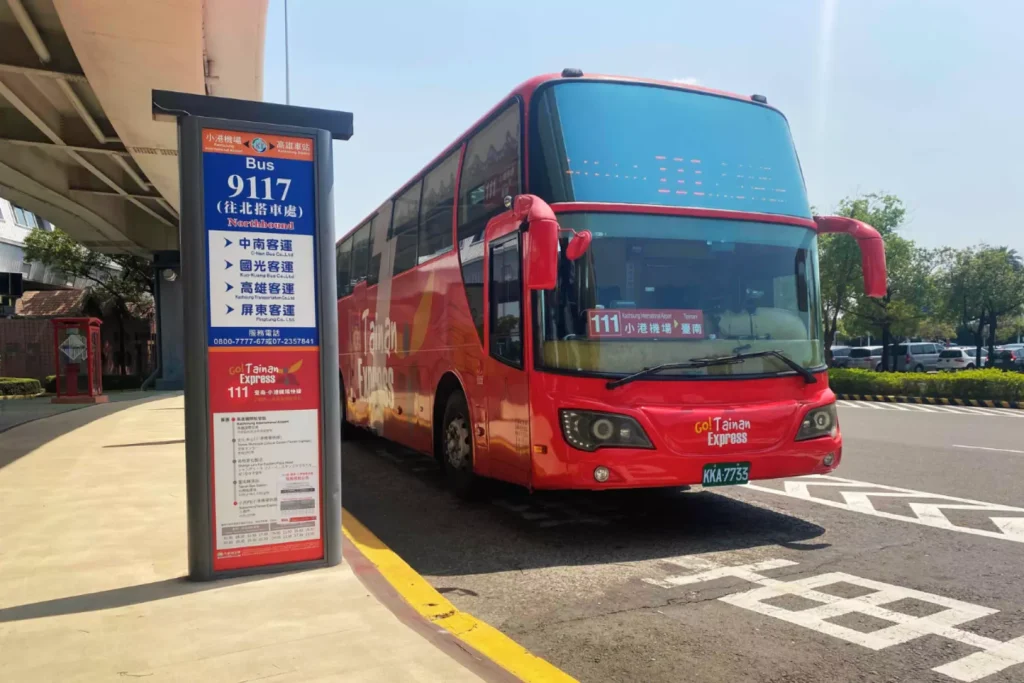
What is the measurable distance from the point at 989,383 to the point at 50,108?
24.9 m

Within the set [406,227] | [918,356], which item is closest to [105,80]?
[406,227]

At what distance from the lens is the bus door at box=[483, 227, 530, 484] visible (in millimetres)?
6613

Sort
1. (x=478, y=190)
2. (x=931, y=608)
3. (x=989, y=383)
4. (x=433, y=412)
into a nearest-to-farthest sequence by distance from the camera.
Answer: (x=931, y=608) < (x=478, y=190) < (x=433, y=412) < (x=989, y=383)

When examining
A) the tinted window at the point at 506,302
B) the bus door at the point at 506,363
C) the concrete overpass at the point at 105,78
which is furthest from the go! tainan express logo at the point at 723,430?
the concrete overpass at the point at 105,78

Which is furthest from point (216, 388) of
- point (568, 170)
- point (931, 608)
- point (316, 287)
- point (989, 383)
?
point (989, 383)

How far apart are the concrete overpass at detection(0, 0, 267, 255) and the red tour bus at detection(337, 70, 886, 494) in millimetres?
5466

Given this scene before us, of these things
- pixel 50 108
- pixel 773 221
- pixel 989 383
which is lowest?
pixel 989 383

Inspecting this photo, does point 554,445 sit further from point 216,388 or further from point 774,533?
point 216,388

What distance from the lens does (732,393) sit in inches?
252

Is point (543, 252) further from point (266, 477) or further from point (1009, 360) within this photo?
point (1009, 360)

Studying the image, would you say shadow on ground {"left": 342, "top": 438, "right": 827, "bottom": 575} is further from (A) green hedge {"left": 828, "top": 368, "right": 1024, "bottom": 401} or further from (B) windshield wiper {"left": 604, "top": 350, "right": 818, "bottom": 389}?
(A) green hedge {"left": 828, "top": 368, "right": 1024, "bottom": 401}

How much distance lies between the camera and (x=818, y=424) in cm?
671

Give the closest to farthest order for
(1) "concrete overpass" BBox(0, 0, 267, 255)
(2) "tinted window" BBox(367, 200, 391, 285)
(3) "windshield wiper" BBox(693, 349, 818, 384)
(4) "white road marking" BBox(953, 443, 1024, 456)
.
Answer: (3) "windshield wiper" BBox(693, 349, 818, 384) → (1) "concrete overpass" BBox(0, 0, 267, 255) → (2) "tinted window" BBox(367, 200, 391, 285) → (4) "white road marking" BBox(953, 443, 1024, 456)

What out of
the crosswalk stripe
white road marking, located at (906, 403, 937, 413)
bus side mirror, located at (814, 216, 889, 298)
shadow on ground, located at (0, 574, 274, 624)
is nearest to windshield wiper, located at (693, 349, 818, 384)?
bus side mirror, located at (814, 216, 889, 298)
